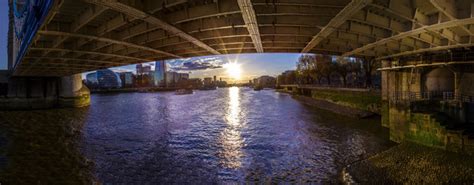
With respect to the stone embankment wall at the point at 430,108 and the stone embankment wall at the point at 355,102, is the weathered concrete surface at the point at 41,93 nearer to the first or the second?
the stone embankment wall at the point at 355,102

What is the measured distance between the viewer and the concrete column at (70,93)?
168 feet

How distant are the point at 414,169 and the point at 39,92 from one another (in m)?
61.3

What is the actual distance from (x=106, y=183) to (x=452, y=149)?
18845 millimetres

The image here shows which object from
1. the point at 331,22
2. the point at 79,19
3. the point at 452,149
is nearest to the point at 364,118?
the point at 452,149

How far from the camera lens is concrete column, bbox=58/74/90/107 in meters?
51.3

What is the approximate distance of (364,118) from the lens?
30.7 meters

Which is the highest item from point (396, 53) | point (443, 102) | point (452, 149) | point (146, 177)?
point (396, 53)

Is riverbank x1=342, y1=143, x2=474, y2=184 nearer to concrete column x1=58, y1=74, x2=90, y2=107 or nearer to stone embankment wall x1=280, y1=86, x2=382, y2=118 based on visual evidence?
stone embankment wall x1=280, y1=86, x2=382, y2=118

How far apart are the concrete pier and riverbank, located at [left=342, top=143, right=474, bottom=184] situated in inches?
2194

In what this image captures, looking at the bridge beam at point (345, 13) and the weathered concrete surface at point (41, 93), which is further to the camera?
the weathered concrete surface at point (41, 93)

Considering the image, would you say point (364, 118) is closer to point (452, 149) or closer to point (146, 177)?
point (452, 149)

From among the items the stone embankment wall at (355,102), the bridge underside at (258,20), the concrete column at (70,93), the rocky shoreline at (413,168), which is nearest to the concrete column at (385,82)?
the bridge underside at (258,20)

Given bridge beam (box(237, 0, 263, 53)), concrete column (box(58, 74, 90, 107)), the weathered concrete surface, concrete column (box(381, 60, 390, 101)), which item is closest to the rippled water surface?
concrete column (box(381, 60, 390, 101))

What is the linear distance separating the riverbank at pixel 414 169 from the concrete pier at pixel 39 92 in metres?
55.7
